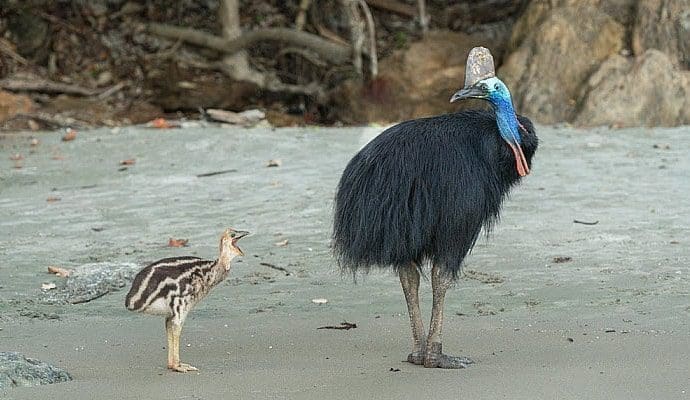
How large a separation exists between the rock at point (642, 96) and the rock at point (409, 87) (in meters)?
1.83

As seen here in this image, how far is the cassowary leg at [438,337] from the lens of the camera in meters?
4.70

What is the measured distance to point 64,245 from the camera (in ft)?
22.9

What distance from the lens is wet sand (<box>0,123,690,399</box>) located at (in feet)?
14.6

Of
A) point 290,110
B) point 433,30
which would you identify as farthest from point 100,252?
point 433,30

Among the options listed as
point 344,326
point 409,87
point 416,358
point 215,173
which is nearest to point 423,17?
point 409,87

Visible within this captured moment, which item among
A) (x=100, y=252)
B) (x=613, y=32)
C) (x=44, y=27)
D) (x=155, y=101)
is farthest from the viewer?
(x=44, y=27)

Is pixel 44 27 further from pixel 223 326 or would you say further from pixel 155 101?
pixel 223 326

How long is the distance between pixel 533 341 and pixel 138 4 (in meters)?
11.4

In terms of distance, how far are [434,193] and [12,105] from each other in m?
8.80

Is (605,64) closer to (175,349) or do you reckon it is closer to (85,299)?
(85,299)

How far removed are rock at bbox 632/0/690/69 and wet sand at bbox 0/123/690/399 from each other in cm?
214

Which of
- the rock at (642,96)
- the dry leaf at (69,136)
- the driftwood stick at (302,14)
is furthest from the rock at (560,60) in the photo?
the dry leaf at (69,136)

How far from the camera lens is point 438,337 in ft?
15.6

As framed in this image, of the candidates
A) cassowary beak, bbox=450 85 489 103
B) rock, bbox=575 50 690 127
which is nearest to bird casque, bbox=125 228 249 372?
cassowary beak, bbox=450 85 489 103
